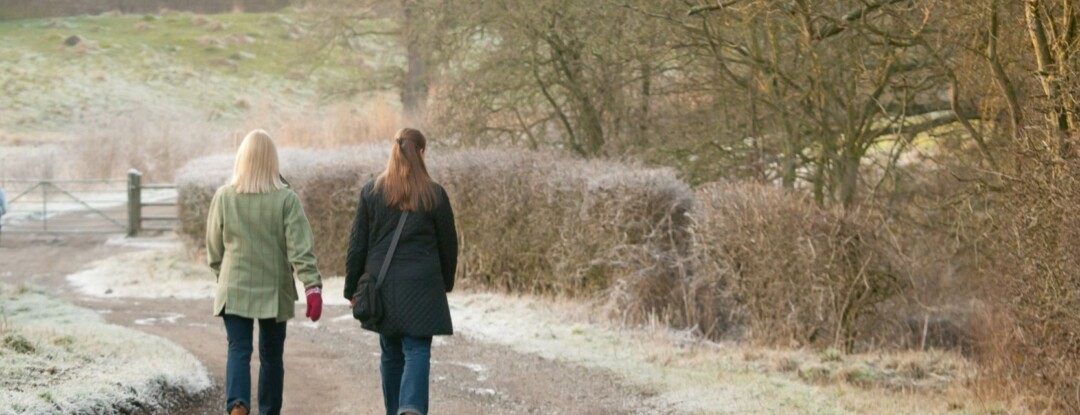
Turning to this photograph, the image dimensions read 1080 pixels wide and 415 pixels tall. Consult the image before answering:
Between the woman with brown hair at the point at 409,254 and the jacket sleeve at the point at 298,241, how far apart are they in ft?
0.73

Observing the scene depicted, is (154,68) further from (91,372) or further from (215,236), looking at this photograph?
(215,236)

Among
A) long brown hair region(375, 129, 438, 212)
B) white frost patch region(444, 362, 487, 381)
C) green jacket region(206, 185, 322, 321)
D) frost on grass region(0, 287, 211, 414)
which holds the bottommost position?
white frost patch region(444, 362, 487, 381)

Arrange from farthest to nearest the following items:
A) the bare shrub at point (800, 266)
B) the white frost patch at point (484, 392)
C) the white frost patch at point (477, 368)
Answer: the bare shrub at point (800, 266)
the white frost patch at point (477, 368)
the white frost patch at point (484, 392)

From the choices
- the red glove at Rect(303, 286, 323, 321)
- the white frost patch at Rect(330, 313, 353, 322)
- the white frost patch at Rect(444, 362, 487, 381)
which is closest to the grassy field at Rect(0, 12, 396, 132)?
the white frost patch at Rect(330, 313, 353, 322)

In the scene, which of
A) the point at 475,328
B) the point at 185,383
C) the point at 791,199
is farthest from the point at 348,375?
the point at 791,199

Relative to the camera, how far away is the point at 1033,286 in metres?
9.07

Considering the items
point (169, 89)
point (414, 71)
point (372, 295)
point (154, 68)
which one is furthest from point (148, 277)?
point (154, 68)

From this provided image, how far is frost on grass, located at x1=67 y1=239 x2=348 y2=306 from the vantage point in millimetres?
20594

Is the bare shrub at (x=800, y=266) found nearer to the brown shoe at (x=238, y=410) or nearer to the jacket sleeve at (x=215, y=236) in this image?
the jacket sleeve at (x=215, y=236)

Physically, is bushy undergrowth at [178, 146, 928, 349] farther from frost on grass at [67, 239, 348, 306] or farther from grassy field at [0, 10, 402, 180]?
grassy field at [0, 10, 402, 180]

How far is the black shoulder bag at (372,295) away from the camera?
7570 millimetres

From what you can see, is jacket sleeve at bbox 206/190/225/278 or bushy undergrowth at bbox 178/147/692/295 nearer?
jacket sleeve at bbox 206/190/225/278

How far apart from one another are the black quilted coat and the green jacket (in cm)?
33

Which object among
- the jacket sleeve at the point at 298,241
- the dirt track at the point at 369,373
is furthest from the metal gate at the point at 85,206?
the jacket sleeve at the point at 298,241
